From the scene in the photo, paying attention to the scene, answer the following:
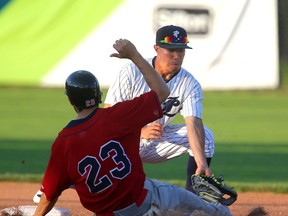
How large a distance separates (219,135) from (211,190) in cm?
654

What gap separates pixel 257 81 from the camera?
16984 millimetres

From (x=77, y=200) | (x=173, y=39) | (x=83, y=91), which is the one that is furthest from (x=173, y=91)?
(x=83, y=91)

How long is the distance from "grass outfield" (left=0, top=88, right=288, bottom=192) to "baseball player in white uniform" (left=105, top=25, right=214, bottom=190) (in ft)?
5.29

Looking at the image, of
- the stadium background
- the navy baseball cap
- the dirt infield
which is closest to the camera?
the navy baseball cap

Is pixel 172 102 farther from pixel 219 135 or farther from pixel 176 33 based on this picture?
pixel 219 135

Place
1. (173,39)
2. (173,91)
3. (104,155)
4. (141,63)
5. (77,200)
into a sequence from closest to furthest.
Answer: (104,155)
(141,63)
(173,39)
(173,91)
(77,200)

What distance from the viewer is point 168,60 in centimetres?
650

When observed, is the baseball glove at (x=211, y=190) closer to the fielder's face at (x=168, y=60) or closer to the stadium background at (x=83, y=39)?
the fielder's face at (x=168, y=60)

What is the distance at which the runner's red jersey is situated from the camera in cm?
476

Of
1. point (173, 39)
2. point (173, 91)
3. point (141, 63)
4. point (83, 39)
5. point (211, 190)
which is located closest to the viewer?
point (141, 63)

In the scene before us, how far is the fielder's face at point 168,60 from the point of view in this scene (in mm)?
6422

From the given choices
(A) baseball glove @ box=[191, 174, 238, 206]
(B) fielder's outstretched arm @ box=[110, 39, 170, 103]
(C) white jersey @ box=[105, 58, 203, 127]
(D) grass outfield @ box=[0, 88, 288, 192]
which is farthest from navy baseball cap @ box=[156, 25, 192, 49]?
(D) grass outfield @ box=[0, 88, 288, 192]

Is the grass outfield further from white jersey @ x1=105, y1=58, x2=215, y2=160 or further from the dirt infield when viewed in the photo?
white jersey @ x1=105, y1=58, x2=215, y2=160

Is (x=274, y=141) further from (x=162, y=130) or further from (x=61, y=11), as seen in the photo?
(x=61, y=11)
